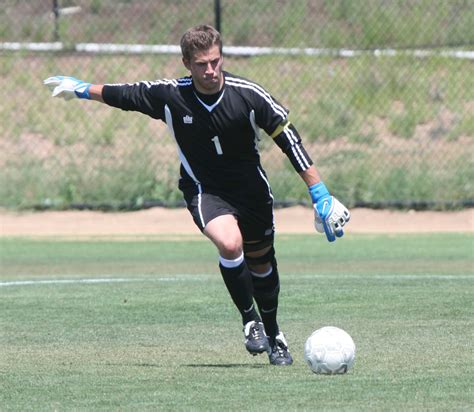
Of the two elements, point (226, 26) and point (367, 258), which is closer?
point (367, 258)

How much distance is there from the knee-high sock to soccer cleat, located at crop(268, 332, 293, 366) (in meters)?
0.19

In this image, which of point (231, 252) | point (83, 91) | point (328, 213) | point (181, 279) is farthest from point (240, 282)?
point (181, 279)

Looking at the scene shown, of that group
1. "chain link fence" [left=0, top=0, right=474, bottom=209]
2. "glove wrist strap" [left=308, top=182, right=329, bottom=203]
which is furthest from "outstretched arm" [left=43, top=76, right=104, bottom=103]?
"chain link fence" [left=0, top=0, right=474, bottom=209]

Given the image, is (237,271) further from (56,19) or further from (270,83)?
(56,19)

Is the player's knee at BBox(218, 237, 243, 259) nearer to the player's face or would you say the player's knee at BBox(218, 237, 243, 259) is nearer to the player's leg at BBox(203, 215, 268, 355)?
the player's leg at BBox(203, 215, 268, 355)

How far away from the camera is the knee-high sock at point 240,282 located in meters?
7.30

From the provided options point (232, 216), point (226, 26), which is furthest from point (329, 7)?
point (232, 216)

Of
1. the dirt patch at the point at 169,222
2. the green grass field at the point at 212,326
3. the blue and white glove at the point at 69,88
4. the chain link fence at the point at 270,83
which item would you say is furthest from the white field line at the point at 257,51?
the blue and white glove at the point at 69,88

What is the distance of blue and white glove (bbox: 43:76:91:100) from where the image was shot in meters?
7.74

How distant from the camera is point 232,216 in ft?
24.1

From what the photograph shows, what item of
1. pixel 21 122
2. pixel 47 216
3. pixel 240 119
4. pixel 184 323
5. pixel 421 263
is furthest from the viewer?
pixel 21 122

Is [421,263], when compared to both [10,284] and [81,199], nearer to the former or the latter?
[10,284]

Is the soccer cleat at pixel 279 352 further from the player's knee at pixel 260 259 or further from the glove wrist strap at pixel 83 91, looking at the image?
the glove wrist strap at pixel 83 91

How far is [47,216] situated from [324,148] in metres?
5.00
